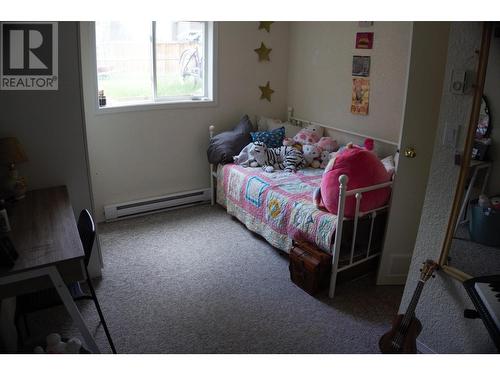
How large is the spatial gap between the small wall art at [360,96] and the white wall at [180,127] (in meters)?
1.01

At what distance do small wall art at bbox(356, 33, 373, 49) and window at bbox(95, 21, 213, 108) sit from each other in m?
1.34

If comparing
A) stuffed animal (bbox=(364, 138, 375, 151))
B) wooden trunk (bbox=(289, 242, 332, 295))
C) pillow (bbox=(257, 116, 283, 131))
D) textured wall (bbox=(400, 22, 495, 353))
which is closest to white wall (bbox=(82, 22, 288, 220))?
pillow (bbox=(257, 116, 283, 131))

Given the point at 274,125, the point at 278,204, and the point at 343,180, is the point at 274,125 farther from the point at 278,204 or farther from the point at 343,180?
the point at 343,180

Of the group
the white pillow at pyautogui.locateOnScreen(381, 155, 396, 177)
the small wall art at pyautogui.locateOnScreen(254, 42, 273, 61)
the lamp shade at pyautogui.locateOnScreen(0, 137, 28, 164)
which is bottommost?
the white pillow at pyautogui.locateOnScreen(381, 155, 396, 177)

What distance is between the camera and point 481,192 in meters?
1.87

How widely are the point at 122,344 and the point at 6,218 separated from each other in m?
0.90

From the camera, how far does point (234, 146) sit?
3.88 meters

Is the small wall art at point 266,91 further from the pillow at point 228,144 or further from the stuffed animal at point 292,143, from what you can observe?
the stuffed animal at point 292,143

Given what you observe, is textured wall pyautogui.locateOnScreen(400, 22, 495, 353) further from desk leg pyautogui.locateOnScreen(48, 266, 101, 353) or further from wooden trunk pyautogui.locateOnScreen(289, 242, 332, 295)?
desk leg pyautogui.locateOnScreen(48, 266, 101, 353)

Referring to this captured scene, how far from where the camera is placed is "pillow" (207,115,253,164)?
3.85 m

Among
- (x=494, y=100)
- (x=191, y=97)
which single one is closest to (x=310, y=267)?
(x=494, y=100)

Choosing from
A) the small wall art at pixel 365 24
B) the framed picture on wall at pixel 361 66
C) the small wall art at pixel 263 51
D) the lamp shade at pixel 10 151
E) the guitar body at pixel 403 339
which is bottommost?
the guitar body at pixel 403 339

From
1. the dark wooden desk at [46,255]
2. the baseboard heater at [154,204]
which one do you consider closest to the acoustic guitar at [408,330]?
the dark wooden desk at [46,255]

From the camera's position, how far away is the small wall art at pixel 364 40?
3.40 m
